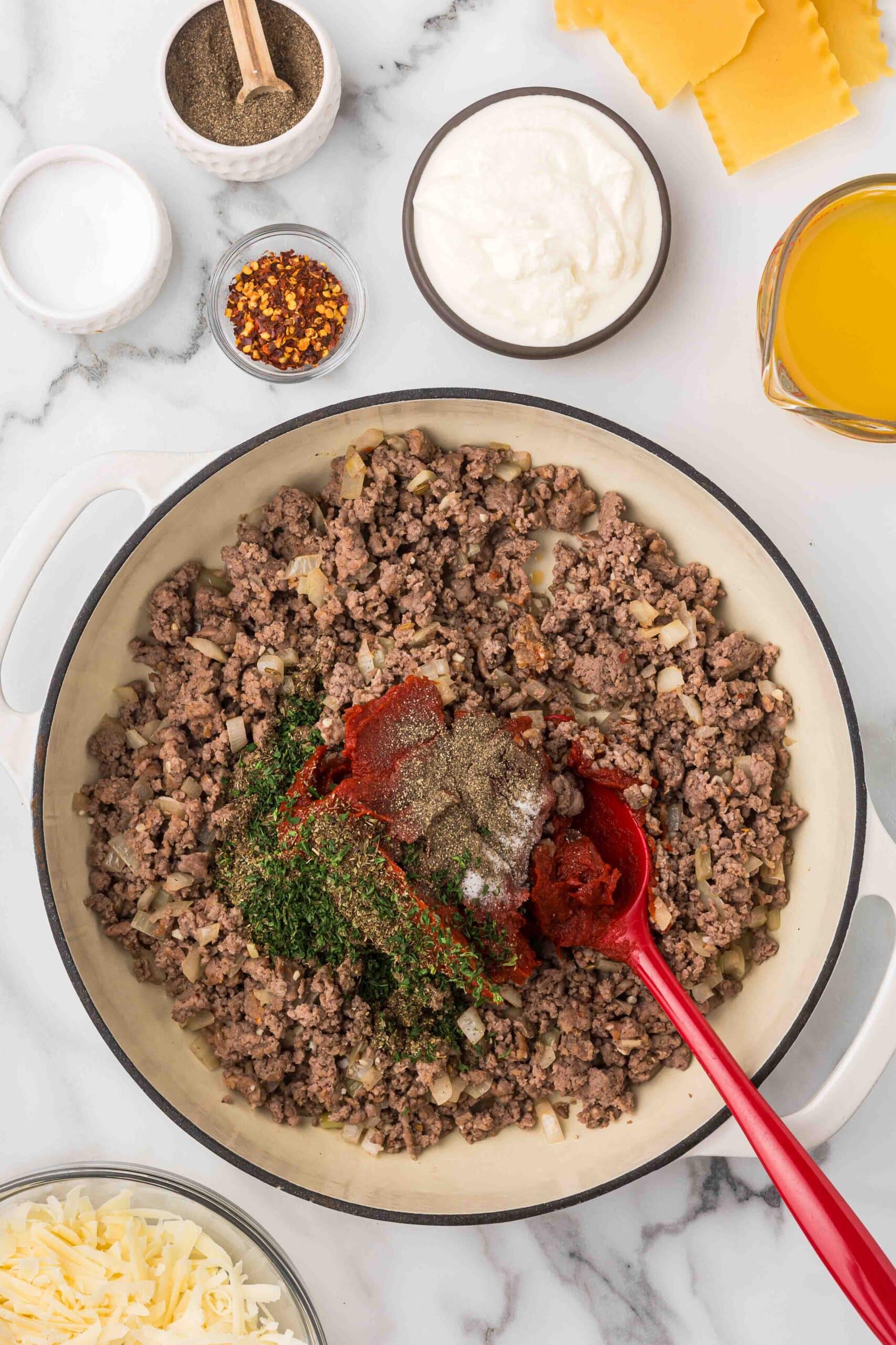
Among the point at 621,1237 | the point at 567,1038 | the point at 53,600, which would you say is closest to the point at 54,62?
the point at 53,600

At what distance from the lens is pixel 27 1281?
8.67ft

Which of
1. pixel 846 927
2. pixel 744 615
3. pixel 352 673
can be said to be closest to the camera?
pixel 846 927

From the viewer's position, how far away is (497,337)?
2934 mm

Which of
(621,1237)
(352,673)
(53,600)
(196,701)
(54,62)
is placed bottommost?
(621,1237)

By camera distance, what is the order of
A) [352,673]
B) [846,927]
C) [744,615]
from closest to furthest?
[846,927] < [352,673] < [744,615]

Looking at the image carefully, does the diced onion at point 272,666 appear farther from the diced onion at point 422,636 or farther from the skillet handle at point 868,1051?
the skillet handle at point 868,1051

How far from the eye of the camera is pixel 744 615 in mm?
3010

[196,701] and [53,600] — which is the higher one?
[53,600]

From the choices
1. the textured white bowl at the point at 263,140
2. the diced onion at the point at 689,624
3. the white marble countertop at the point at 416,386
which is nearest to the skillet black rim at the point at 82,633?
the diced onion at the point at 689,624

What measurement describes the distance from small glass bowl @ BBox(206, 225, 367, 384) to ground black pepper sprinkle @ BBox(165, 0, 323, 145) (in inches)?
10.8

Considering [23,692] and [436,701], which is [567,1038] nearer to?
[436,701]

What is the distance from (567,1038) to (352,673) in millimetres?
1195

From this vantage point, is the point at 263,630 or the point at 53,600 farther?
the point at 53,600

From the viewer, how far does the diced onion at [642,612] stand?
2912 mm
